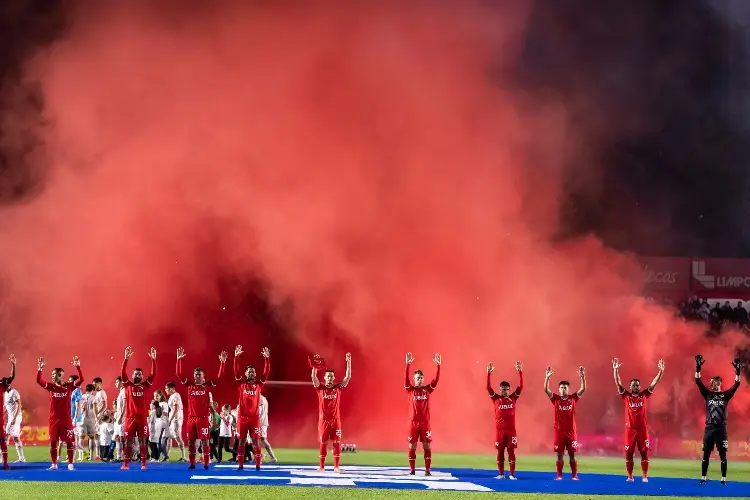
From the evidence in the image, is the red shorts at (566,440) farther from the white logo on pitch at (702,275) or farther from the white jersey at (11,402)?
the white logo on pitch at (702,275)

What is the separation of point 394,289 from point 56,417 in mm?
25231

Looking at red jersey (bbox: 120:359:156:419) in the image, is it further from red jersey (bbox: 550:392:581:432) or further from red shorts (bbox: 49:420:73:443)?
red jersey (bbox: 550:392:581:432)

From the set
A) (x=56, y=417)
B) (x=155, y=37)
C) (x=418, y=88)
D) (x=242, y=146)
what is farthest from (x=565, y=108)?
(x=56, y=417)

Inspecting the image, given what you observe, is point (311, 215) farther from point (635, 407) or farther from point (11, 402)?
point (635, 407)

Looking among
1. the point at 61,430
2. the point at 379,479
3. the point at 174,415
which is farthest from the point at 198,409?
the point at 174,415

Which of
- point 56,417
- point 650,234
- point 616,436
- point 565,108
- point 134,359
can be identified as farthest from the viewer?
point 650,234

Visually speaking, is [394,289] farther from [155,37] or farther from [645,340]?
[155,37]

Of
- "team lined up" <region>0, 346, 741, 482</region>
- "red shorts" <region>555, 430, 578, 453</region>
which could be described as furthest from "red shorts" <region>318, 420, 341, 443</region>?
"red shorts" <region>555, 430, 578, 453</region>

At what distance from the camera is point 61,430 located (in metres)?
21.2

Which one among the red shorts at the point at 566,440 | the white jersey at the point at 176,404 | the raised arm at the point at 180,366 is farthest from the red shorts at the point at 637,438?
the white jersey at the point at 176,404

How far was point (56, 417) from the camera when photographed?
21.3 m

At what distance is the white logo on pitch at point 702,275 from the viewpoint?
47406 mm

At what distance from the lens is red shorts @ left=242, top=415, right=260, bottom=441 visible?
22.0 m

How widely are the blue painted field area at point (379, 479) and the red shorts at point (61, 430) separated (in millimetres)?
750
